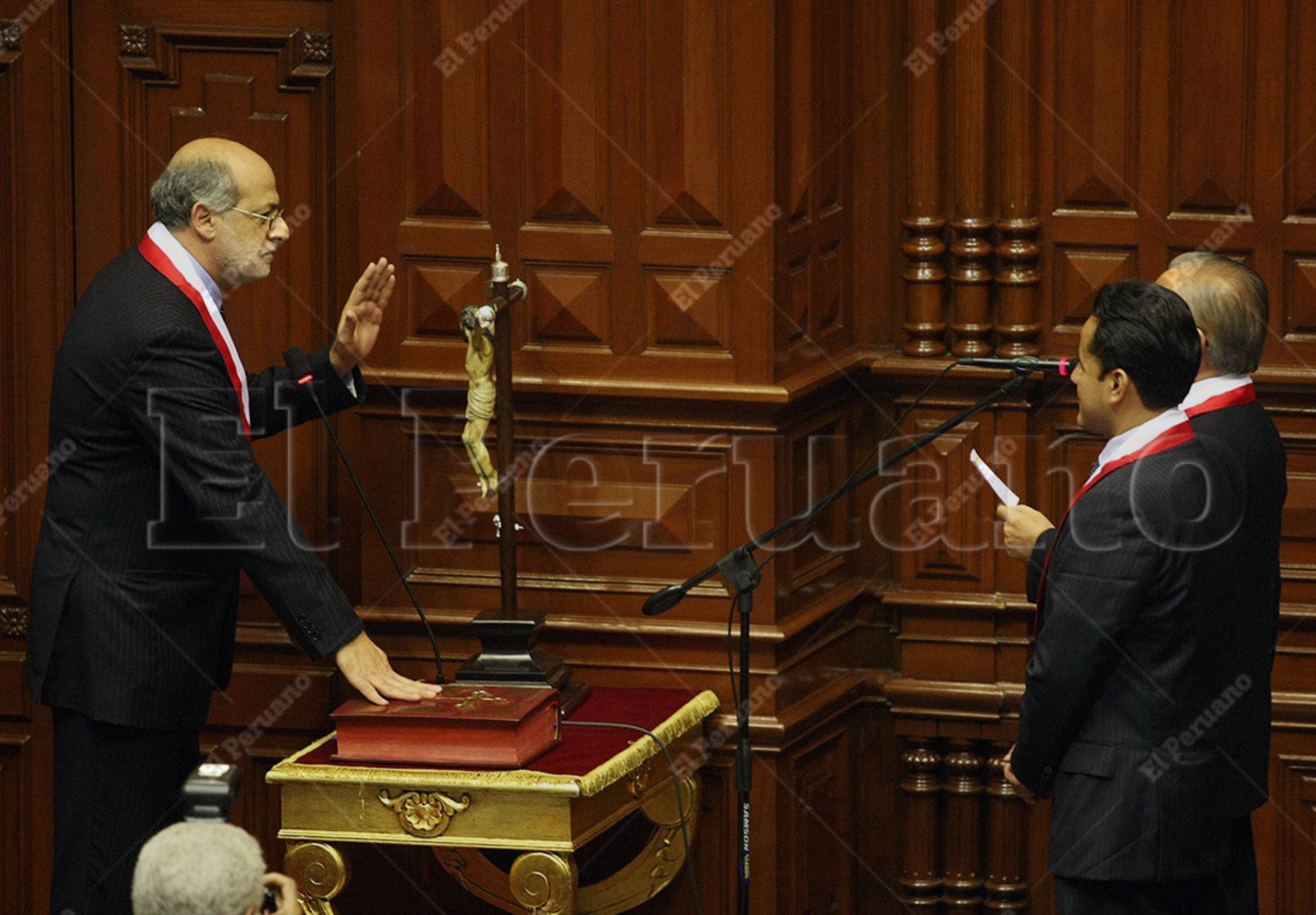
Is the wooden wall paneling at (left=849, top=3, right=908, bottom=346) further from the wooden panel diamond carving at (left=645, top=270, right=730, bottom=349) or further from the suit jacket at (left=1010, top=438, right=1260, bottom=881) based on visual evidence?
the suit jacket at (left=1010, top=438, right=1260, bottom=881)

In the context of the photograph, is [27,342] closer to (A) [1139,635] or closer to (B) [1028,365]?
(B) [1028,365]

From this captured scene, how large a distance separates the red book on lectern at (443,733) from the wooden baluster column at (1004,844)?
4.18 ft

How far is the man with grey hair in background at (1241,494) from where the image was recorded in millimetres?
3533

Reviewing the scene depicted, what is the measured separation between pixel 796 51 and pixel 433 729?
1634mm

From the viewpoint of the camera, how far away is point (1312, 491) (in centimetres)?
464

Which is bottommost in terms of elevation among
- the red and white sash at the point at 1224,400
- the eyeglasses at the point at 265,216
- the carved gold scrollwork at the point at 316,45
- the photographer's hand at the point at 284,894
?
the photographer's hand at the point at 284,894

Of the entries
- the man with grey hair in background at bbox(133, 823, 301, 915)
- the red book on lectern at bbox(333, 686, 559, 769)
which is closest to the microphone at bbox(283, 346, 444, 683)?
the red book on lectern at bbox(333, 686, 559, 769)

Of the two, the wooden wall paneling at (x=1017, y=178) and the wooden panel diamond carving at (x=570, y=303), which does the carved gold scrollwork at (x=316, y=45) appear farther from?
the wooden wall paneling at (x=1017, y=178)

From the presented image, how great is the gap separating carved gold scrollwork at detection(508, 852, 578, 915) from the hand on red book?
38 centimetres

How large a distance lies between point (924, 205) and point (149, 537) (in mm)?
1905

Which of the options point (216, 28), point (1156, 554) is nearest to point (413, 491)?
point (216, 28)

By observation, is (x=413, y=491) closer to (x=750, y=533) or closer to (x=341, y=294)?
(x=341, y=294)

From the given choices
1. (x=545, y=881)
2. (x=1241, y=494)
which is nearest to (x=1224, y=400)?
(x=1241, y=494)

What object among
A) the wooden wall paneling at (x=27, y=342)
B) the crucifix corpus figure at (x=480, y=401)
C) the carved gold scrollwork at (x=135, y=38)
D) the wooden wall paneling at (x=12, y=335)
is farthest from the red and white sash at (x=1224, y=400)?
the wooden wall paneling at (x=12, y=335)
